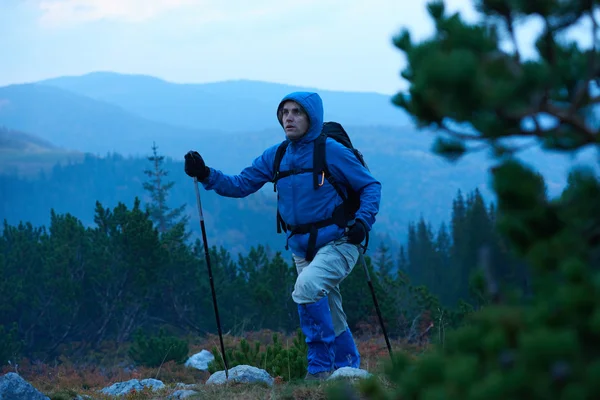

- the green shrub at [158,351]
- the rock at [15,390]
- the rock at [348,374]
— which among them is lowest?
the green shrub at [158,351]

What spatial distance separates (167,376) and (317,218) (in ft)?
22.9

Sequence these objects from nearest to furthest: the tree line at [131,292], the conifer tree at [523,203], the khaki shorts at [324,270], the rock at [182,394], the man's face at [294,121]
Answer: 1. the conifer tree at [523,203]
2. the rock at [182,394]
3. the khaki shorts at [324,270]
4. the man's face at [294,121]
5. the tree line at [131,292]

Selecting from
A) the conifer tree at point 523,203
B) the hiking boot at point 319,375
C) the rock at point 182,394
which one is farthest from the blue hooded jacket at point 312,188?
the conifer tree at point 523,203

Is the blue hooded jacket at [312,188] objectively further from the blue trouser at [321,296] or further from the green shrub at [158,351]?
the green shrub at [158,351]

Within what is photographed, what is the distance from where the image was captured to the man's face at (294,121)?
6.77m

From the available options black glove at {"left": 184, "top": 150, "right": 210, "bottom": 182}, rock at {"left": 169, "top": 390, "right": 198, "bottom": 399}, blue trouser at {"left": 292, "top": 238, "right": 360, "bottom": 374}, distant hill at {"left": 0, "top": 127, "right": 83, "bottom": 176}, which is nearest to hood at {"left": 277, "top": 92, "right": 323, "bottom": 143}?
black glove at {"left": 184, "top": 150, "right": 210, "bottom": 182}


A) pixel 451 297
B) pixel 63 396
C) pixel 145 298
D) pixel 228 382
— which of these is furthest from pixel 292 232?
pixel 451 297

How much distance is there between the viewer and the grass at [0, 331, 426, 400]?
5621 mm

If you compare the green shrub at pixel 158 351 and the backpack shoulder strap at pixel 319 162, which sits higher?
the backpack shoulder strap at pixel 319 162

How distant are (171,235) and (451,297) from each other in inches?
1222

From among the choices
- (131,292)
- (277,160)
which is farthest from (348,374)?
(131,292)

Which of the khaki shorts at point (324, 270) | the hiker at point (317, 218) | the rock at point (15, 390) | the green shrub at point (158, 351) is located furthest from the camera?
the green shrub at point (158, 351)

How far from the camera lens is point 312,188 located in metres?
6.59

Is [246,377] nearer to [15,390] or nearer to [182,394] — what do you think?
[182,394]
